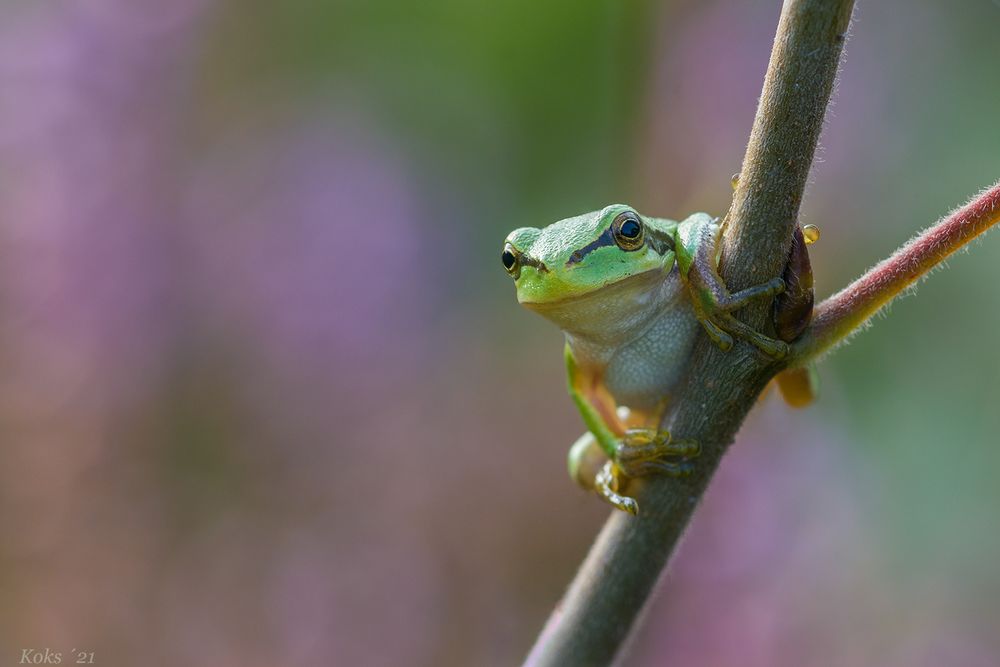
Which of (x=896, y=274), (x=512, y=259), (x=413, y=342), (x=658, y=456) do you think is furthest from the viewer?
(x=413, y=342)

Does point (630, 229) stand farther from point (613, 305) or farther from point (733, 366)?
point (733, 366)

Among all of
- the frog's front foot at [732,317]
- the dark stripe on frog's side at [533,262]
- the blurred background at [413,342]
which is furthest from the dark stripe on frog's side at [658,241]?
the blurred background at [413,342]

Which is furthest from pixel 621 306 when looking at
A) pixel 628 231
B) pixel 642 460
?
pixel 642 460

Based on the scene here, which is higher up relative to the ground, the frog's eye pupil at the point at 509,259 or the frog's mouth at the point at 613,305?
the frog's eye pupil at the point at 509,259

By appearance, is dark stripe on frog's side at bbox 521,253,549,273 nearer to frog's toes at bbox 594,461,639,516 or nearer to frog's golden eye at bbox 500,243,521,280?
frog's golden eye at bbox 500,243,521,280

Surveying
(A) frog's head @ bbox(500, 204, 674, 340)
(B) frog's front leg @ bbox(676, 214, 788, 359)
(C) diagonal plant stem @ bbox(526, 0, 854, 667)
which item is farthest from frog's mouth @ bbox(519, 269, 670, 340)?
(C) diagonal plant stem @ bbox(526, 0, 854, 667)

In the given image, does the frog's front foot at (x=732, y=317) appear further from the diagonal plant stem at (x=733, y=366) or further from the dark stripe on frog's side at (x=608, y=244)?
the dark stripe on frog's side at (x=608, y=244)
